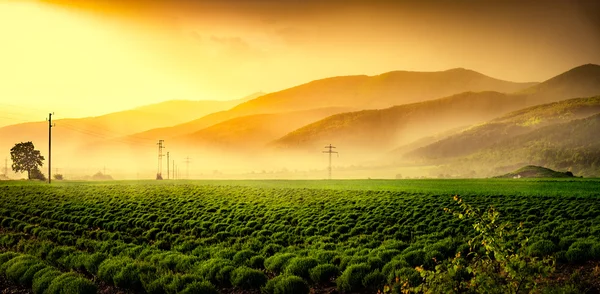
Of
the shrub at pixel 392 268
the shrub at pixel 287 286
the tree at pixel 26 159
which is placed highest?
the tree at pixel 26 159

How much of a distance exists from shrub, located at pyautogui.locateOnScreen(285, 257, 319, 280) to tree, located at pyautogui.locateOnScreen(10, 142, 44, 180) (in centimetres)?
13705

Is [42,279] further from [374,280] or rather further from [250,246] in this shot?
[374,280]

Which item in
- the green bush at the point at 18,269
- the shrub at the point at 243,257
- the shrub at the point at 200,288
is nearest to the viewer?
the shrub at the point at 200,288

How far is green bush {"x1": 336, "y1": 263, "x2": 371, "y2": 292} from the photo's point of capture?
47.4 feet

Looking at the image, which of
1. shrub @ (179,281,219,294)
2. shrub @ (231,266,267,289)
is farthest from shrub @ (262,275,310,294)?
shrub @ (179,281,219,294)

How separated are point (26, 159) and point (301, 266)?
13919cm

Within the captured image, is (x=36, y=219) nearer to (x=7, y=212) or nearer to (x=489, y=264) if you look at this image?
(x=7, y=212)

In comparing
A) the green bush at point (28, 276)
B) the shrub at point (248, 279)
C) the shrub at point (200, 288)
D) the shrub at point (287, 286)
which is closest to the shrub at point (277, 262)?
the shrub at point (248, 279)

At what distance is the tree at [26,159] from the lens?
13000 centimetres

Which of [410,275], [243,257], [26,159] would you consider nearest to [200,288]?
[243,257]

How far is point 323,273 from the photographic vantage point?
1567cm

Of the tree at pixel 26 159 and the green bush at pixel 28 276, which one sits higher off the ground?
the tree at pixel 26 159

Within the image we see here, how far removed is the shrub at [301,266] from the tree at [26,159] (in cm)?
13705

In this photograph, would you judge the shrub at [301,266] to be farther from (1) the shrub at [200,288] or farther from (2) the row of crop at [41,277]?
(2) the row of crop at [41,277]
